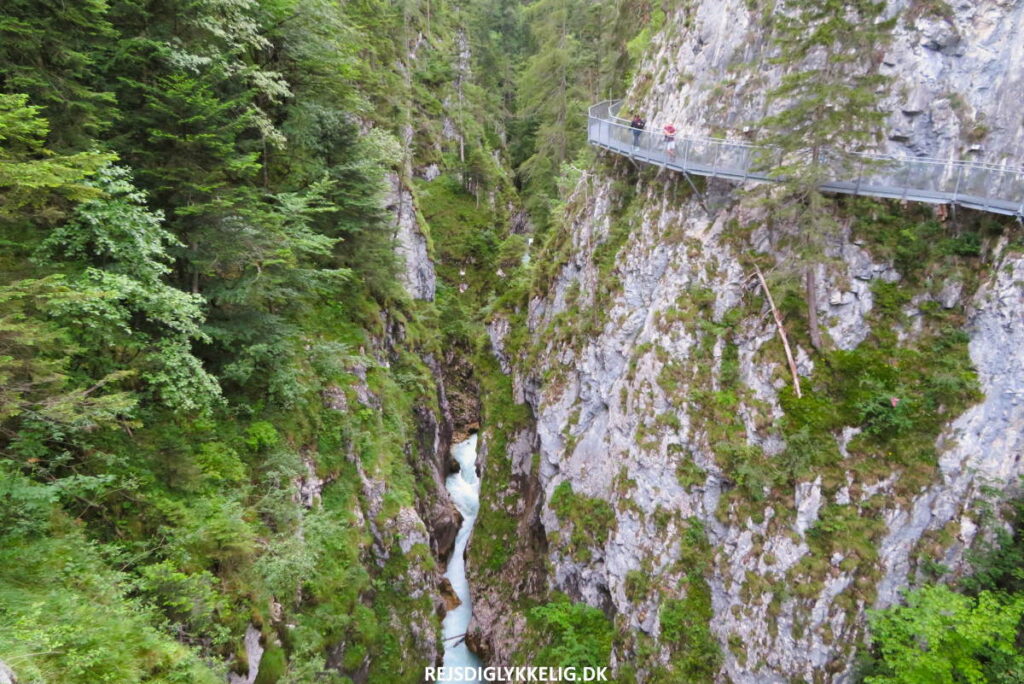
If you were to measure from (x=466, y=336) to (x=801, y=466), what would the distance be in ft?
72.6

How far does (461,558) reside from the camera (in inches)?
839

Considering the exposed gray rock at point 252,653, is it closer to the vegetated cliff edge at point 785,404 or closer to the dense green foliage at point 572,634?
the dense green foliage at point 572,634

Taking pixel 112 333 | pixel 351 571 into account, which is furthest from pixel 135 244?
pixel 351 571

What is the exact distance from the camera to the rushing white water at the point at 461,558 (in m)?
17.7

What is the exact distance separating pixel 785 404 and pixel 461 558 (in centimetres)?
1514

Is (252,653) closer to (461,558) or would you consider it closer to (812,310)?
(461,558)

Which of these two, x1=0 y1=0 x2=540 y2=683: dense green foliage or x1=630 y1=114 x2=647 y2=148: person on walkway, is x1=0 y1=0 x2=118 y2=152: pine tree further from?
x1=630 y1=114 x2=647 y2=148: person on walkway

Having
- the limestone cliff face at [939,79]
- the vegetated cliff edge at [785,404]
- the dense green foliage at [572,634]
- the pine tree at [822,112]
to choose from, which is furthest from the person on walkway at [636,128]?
the dense green foliage at [572,634]

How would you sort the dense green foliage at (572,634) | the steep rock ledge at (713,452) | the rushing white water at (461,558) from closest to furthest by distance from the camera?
the steep rock ledge at (713,452) < the dense green foliage at (572,634) < the rushing white water at (461,558)

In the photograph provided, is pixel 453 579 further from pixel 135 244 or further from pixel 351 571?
pixel 135 244

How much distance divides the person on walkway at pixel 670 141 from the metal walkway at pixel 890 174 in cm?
6

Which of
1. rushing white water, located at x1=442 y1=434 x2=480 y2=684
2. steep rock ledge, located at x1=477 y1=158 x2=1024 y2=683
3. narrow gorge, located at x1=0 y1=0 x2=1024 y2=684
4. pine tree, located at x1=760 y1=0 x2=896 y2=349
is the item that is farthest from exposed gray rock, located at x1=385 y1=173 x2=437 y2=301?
pine tree, located at x1=760 y1=0 x2=896 y2=349


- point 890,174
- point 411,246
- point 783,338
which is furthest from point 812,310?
point 411,246

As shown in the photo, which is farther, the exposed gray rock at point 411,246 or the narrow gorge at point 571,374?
the exposed gray rock at point 411,246
